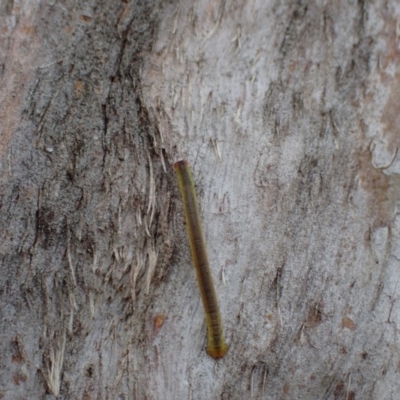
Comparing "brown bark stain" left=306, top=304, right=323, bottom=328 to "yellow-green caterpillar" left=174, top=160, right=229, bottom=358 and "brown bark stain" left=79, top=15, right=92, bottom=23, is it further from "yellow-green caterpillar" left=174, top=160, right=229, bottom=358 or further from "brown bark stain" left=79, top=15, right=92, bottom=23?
"brown bark stain" left=79, top=15, right=92, bottom=23

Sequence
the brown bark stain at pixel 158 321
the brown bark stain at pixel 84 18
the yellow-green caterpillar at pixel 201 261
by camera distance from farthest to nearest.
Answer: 1. the brown bark stain at pixel 158 321
2. the yellow-green caterpillar at pixel 201 261
3. the brown bark stain at pixel 84 18

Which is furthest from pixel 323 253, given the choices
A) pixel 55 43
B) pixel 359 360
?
pixel 55 43

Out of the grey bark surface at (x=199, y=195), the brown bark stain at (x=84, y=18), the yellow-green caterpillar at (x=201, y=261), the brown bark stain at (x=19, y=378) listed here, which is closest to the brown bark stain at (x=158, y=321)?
the grey bark surface at (x=199, y=195)

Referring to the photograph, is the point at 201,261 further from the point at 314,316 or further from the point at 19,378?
the point at 19,378

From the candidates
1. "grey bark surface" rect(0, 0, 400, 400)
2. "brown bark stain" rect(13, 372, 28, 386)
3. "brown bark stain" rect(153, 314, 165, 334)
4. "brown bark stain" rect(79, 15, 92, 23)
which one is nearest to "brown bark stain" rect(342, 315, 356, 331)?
"grey bark surface" rect(0, 0, 400, 400)

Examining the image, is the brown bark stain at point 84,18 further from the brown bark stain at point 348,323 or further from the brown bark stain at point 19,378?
the brown bark stain at point 348,323

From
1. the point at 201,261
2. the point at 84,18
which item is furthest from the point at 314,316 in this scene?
the point at 84,18

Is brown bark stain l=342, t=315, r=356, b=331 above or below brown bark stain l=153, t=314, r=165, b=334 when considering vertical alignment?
above

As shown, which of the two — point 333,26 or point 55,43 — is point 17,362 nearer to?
point 55,43
